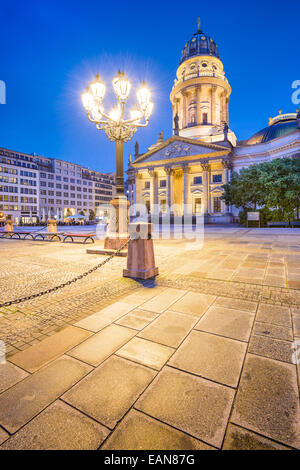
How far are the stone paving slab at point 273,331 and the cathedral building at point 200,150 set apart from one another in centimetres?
4142

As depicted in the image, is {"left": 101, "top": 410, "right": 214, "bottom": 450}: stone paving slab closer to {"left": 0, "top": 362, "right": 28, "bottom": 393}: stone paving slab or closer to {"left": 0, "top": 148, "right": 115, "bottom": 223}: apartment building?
{"left": 0, "top": 362, "right": 28, "bottom": 393}: stone paving slab

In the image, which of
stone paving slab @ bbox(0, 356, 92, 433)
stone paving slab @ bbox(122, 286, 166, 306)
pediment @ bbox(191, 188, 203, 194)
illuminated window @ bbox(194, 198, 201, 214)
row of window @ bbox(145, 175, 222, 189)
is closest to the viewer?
stone paving slab @ bbox(0, 356, 92, 433)

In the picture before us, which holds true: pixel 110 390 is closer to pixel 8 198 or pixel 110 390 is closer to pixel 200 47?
pixel 200 47

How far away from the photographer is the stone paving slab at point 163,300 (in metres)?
3.83

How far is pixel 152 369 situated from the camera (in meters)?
2.31

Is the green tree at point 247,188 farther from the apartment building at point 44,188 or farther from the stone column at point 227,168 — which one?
the apartment building at point 44,188

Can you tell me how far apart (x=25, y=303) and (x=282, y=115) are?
7554 centimetres

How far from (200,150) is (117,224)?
42829 millimetres

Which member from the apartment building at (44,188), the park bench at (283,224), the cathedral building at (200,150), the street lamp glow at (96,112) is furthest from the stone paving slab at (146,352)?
the apartment building at (44,188)

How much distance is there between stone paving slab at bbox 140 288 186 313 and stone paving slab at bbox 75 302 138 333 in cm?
26

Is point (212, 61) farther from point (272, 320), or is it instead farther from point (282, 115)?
point (272, 320)

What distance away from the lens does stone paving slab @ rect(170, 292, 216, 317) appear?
3.70 metres

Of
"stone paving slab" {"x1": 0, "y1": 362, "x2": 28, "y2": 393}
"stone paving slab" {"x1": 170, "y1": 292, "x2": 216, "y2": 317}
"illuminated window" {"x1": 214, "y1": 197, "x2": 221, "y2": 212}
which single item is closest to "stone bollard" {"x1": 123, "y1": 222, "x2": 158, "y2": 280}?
"stone paving slab" {"x1": 170, "y1": 292, "x2": 216, "y2": 317}

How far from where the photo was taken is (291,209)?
27.0m
